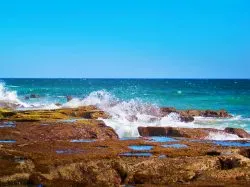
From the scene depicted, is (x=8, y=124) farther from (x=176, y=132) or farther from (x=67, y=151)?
(x=176, y=132)

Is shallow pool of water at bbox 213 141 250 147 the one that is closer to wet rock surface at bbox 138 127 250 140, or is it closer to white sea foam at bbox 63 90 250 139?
wet rock surface at bbox 138 127 250 140

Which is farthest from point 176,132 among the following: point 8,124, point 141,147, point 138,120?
point 8,124

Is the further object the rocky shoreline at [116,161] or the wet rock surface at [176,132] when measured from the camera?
the wet rock surface at [176,132]

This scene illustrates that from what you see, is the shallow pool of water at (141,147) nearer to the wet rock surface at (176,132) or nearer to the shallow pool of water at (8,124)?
the wet rock surface at (176,132)

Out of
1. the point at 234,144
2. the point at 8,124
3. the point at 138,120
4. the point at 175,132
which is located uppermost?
the point at 234,144

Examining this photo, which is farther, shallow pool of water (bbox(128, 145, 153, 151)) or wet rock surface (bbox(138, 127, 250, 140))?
wet rock surface (bbox(138, 127, 250, 140))

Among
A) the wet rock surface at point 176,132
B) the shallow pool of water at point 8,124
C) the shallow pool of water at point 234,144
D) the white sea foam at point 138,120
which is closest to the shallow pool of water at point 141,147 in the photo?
the shallow pool of water at point 234,144

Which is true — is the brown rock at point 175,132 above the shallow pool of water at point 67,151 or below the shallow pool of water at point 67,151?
below

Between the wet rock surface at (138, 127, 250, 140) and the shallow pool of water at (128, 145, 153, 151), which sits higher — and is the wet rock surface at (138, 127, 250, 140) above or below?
below

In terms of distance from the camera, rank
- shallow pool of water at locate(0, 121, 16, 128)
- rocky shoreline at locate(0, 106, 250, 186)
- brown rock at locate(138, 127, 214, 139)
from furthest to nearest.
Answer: brown rock at locate(138, 127, 214, 139)
shallow pool of water at locate(0, 121, 16, 128)
rocky shoreline at locate(0, 106, 250, 186)

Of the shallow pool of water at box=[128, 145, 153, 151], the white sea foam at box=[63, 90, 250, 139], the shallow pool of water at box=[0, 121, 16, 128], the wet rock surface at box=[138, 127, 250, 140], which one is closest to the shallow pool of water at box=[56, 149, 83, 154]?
the shallow pool of water at box=[128, 145, 153, 151]

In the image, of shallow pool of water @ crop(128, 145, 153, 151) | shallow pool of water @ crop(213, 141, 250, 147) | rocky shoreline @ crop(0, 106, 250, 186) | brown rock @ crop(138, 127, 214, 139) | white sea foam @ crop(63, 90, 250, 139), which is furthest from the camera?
white sea foam @ crop(63, 90, 250, 139)

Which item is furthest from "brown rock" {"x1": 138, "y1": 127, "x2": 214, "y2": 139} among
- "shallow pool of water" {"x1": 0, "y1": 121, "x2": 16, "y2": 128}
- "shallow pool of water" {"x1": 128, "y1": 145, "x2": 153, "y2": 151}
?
"shallow pool of water" {"x1": 0, "y1": 121, "x2": 16, "y2": 128}

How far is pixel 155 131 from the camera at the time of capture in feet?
106
